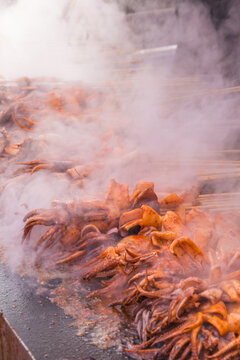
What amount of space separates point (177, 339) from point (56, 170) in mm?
2041

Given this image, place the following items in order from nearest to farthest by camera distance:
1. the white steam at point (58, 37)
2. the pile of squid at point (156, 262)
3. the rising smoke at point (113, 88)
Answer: the pile of squid at point (156, 262) → the rising smoke at point (113, 88) → the white steam at point (58, 37)

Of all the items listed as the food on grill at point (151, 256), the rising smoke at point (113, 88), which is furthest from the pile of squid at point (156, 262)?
the rising smoke at point (113, 88)

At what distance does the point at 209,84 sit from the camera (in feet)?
16.5

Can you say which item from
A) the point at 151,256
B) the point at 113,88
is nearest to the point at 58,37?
the point at 113,88

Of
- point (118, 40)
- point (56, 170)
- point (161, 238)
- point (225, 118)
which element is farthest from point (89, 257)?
point (118, 40)

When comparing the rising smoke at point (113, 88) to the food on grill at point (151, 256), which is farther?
the rising smoke at point (113, 88)

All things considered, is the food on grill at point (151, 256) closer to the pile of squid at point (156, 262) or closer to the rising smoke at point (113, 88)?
the pile of squid at point (156, 262)

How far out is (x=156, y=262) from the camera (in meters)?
2.10

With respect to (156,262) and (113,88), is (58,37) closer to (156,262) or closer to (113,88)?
(113,88)

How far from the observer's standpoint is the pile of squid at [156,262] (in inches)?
65.9

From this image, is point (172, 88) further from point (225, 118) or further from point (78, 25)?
point (78, 25)

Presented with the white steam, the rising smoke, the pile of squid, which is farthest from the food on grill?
the white steam

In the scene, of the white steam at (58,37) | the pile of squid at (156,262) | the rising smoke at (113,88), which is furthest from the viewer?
the white steam at (58,37)

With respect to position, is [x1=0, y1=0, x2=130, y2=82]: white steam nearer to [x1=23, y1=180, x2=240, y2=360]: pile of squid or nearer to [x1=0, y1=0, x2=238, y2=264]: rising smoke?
[x1=0, y1=0, x2=238, y2=264]: rising smoke
